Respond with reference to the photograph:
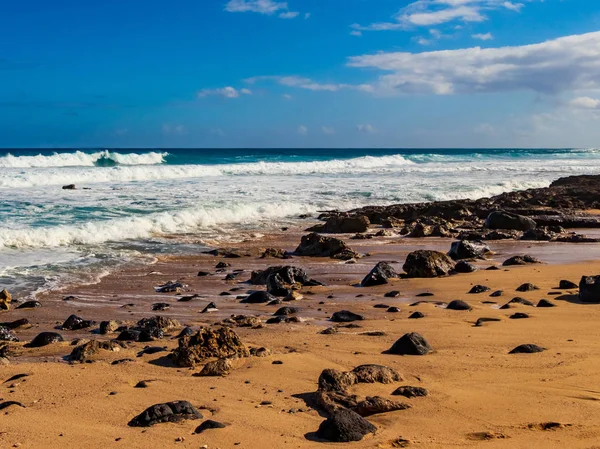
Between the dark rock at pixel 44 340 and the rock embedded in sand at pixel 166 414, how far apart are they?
2.55m

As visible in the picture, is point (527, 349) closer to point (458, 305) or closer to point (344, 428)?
point (458, 305)

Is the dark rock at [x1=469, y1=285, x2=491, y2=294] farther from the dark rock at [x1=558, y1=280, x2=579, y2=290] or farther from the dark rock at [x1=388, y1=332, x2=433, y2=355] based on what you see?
the dark rock at [x1=388, y1=332, x2=433, y2=355]

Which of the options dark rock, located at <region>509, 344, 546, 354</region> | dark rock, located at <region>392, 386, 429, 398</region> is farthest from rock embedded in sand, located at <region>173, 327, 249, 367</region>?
dark rock, located at <region>509, 344, 546, 354</region>

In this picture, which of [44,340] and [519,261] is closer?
[44,340]

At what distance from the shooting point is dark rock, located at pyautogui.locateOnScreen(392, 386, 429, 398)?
4262 mm

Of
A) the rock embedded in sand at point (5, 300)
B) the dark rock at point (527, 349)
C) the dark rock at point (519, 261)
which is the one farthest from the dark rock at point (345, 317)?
the dark rock at point (519, 261)

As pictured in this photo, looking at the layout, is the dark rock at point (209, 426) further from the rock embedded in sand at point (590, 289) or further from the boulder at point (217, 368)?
the rock embedded in sand at point (590, 289)

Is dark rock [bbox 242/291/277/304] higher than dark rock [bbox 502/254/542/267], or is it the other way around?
dark rock [bbox 502/254/542/267]

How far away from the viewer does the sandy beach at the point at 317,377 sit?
12.2 ft

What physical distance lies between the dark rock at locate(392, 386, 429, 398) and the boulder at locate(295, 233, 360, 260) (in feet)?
25.4

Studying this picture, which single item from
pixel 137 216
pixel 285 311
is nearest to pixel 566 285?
pixel 285 311

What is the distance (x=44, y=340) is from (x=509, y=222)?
12209mm

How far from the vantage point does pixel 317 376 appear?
15.8 feet

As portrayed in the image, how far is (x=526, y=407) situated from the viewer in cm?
403
